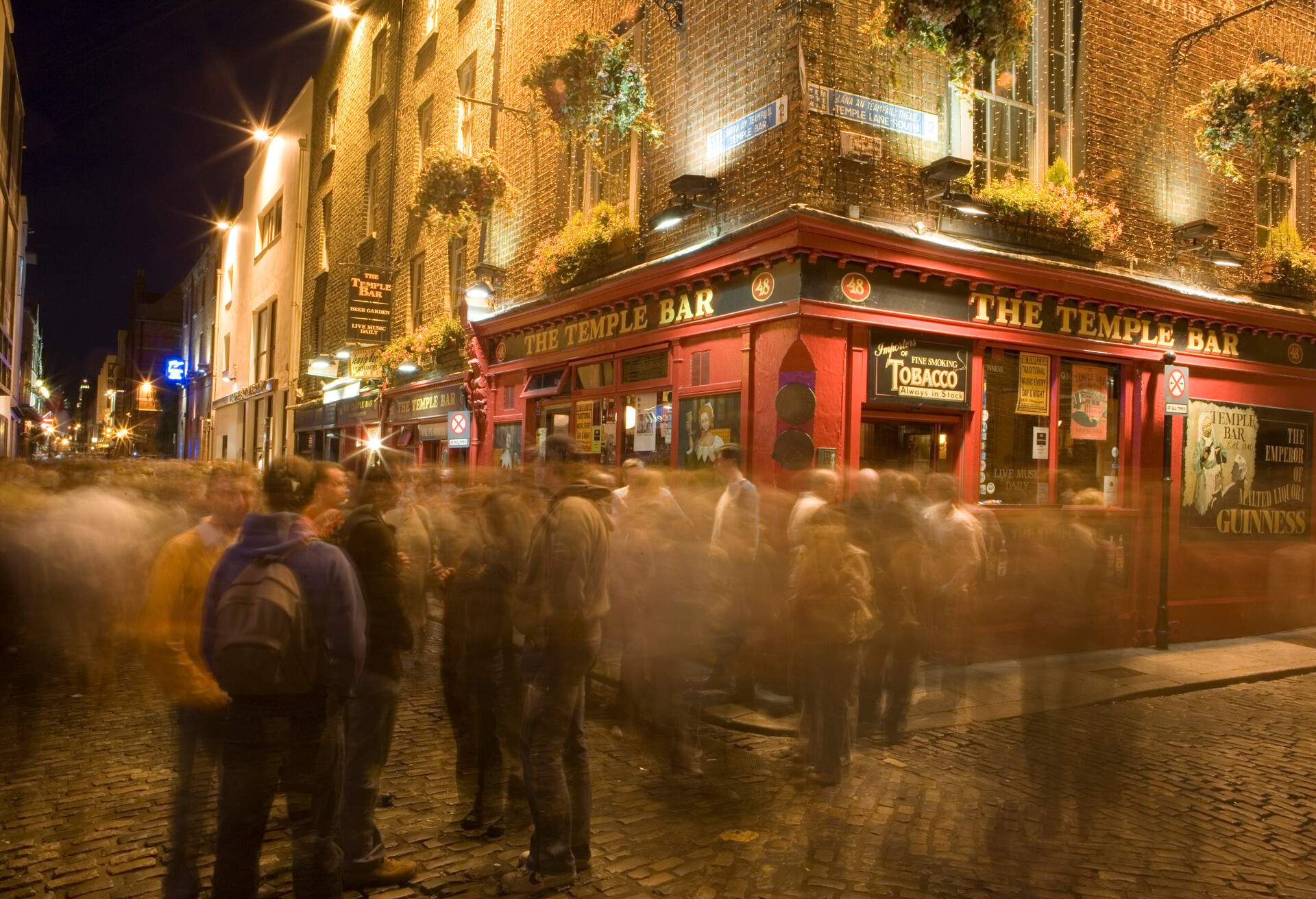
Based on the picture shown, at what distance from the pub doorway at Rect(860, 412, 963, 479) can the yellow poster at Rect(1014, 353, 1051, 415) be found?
3.25 feet

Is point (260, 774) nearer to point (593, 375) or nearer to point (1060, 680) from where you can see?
point (1060, 680)

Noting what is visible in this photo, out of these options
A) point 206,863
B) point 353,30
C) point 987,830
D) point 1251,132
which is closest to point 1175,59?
point 1251,132

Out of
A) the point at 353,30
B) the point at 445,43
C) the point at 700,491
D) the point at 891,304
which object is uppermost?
the point at 353,30

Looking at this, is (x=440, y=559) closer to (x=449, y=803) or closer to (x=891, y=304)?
(x=449, y=803)

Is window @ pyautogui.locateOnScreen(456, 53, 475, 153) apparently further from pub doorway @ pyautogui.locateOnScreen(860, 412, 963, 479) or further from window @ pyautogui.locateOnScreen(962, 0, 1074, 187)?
pub doorway @ pyautogui.locateOnScreen(860, 412, 963, 479)

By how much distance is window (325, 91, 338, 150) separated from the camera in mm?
24875

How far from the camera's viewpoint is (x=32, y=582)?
21.8 ft

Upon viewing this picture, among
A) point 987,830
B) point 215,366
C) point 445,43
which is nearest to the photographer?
point 987,830

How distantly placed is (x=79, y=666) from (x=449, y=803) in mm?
5658

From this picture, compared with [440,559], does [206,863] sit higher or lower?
lower

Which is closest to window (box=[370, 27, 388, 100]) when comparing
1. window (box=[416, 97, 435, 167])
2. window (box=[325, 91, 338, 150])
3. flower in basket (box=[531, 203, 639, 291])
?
window (box=[416, 97, 435, 167])

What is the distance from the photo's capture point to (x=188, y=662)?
12.9ft

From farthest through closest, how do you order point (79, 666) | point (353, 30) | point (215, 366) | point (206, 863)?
point (215, 366) < point (353, 30) < point (79, 666) < point (206, 863)

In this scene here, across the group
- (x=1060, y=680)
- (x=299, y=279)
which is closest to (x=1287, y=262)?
(x=1060, y=680)
